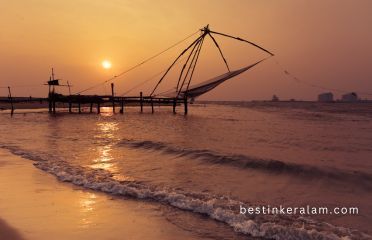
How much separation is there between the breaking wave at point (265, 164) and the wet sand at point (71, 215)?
4205mm

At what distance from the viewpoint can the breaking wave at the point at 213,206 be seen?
15.6ft

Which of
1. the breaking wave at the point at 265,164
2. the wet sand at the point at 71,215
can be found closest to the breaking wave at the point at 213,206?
the wet sand at the point at 71,215

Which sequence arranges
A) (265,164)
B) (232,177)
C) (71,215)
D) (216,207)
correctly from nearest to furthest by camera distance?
1. (71,215)
2. (216,207)
3. (232,177)
4. (265,164)

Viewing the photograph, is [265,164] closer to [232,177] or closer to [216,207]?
[232,177]

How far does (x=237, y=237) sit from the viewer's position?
4.68 m

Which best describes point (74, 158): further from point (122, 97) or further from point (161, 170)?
point (122, 97)

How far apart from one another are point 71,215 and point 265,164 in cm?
563

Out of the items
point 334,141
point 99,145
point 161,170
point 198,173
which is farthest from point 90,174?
point 334,141

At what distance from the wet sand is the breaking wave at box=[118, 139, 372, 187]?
13.8 ft

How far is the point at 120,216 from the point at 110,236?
0.85 meters

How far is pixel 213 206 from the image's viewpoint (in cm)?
587

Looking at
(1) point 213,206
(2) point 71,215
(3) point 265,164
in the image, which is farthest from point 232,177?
(2) point 71,215

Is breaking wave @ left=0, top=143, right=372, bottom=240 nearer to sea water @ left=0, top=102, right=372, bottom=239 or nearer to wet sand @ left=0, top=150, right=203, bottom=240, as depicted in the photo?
sea water @ left=0, top=102, right=372, bottom=239

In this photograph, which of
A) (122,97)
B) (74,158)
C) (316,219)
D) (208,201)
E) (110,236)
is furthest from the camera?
(122,97)
